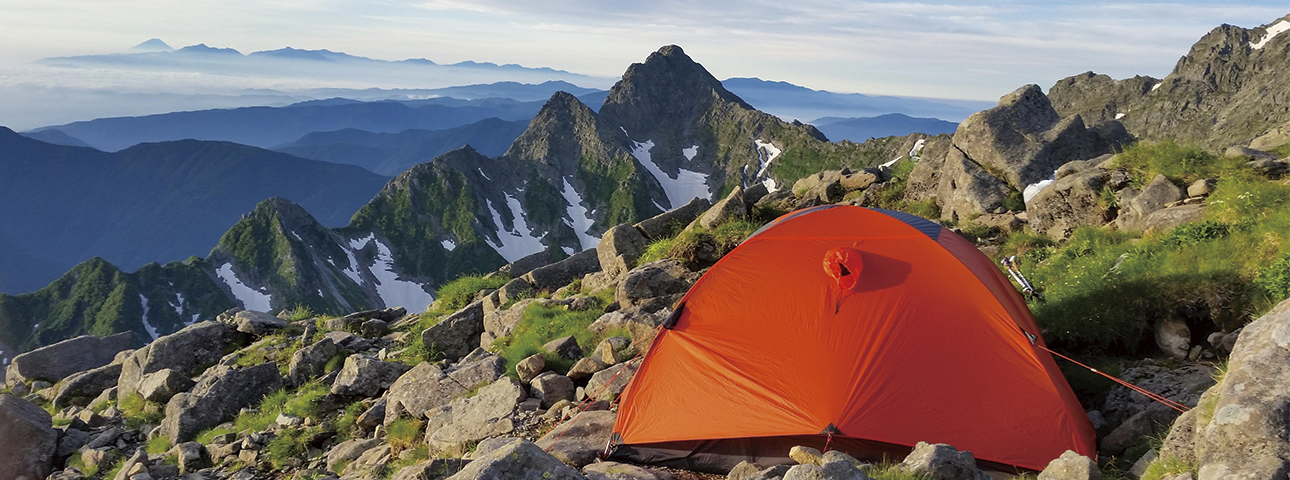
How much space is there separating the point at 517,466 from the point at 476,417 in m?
4.87

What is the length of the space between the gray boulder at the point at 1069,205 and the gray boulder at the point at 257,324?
19.7 m

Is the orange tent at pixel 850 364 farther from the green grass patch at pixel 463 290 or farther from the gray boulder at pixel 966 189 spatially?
the green grass patch at pixel 463 290

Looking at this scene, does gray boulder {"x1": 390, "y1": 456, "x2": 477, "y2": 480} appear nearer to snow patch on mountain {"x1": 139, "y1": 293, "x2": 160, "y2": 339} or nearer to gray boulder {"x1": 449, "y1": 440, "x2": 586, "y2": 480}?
gray boulder {"x1": 449, "y1": 440, "x2": 586, "y2": 480}

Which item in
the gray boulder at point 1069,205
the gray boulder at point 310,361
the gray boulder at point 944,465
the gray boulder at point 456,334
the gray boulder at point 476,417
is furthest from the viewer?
the gray boulder at point 456,334

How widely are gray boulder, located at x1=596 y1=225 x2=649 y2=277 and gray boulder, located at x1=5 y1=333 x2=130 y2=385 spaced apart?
57.5 feet

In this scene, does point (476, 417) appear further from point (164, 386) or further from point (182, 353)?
point (182, 353)

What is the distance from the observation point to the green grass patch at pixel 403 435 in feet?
35.2

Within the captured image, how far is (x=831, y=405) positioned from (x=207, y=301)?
607ft

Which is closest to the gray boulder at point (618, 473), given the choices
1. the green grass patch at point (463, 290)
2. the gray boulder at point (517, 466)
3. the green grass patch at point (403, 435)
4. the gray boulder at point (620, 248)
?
the gray boulder at point (517, 466)

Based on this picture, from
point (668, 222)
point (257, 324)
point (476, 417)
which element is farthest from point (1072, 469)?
point (257, 324)

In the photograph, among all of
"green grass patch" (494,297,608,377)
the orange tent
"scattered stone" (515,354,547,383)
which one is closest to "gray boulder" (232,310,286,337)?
"green grass patch" (494,297,608,377)

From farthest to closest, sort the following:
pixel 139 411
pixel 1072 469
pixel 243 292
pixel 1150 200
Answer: pixel 243 292, pixel 139 411, pixel 1150 200, pixel 1072 469

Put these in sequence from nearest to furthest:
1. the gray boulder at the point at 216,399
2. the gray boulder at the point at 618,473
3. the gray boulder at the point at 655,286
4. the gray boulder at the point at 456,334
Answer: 1. the gray boulder at the point at 618,473
2. the gray boulder at the point at 216,399
3. the gray boulder at the point at 655,286
4. the gray boulder at the point at 456,334

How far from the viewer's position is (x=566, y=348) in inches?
492
